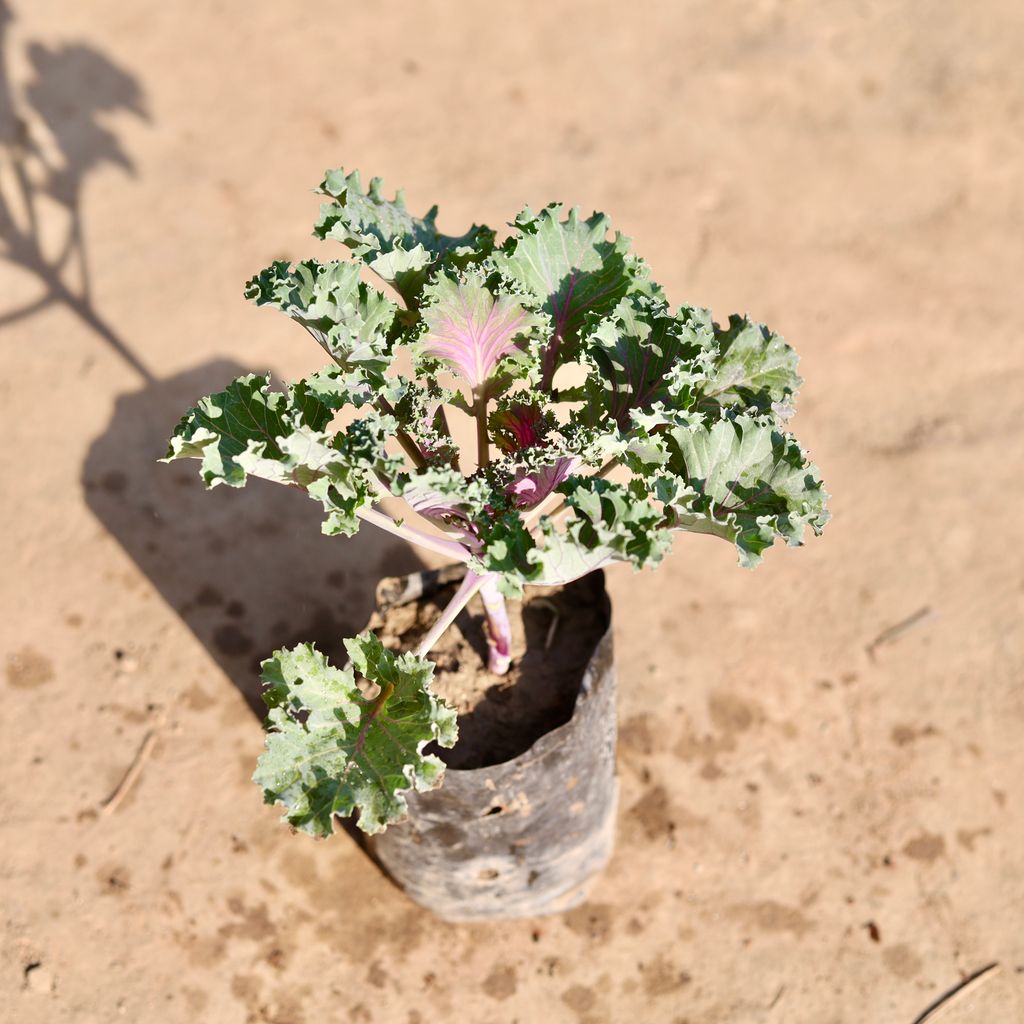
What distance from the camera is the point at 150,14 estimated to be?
18.3 feet

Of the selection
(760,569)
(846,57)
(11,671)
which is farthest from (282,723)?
(846,57)

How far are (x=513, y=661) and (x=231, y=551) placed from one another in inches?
65.1

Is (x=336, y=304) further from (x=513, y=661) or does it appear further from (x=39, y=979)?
(x=39, y=979)

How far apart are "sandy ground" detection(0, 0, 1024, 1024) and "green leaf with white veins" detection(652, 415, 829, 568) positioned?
1730 millimetres

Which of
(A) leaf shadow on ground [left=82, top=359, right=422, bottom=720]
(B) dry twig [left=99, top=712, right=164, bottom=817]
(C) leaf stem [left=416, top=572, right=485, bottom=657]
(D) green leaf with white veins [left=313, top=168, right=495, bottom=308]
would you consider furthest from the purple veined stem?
(B) dry twig [left=99, top=712, right=164, bottom=817]

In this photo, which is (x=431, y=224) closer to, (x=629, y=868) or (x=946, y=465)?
(x=629, y=868)

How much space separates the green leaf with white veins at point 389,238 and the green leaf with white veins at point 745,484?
69cm

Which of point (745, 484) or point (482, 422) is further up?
point (482, 422)

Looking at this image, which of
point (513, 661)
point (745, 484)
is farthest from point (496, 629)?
point (745, 484)

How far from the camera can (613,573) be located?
413 cm

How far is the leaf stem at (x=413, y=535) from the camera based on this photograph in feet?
7.63

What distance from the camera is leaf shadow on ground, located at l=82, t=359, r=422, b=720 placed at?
3.92 m

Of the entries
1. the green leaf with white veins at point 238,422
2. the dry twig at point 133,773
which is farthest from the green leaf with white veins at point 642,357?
the dry twig at point 133,773

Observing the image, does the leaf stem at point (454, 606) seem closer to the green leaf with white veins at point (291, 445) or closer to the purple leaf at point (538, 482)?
the purple leaf at point (538, 482)
